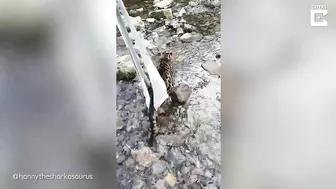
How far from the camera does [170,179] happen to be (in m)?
0.98

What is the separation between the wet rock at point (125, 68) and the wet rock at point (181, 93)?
126 millimetres

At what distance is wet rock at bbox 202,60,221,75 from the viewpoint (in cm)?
98

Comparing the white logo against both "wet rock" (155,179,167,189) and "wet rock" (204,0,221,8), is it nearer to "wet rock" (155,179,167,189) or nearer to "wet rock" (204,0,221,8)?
"wet rock" (204,0,221,8)

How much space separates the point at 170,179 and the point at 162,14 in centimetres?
47

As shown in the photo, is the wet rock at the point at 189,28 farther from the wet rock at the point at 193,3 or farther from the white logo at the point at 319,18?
the white logo at the point at 319,18

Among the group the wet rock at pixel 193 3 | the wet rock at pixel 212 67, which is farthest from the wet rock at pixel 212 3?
the wet rock at pixel 212 67

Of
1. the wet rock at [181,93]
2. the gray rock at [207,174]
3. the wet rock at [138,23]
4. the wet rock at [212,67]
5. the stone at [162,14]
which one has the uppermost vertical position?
the stone at [162,14]

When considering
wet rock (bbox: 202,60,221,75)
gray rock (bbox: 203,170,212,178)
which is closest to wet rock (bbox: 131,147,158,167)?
gray rock (bbox: 203,170,212,178)

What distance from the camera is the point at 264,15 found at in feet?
3.24

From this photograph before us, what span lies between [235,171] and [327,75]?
37cm

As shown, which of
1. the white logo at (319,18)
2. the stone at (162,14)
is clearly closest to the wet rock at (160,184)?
the stone at (162,14)

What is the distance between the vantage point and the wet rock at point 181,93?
3.25ft

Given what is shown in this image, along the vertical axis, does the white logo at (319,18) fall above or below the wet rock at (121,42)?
above

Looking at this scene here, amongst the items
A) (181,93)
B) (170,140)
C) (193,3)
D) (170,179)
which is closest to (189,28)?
(193,3)
